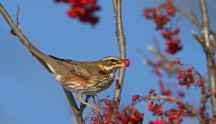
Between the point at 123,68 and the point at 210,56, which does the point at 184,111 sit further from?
the point at 123,68

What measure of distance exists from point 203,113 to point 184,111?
9.3 inches

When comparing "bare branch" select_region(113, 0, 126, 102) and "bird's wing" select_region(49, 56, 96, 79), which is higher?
"bird's wing" select_region(49, 56, 96, 79)

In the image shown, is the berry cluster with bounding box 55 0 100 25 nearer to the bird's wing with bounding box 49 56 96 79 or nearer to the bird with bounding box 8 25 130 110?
the bird with bounding box 8 25 130 110

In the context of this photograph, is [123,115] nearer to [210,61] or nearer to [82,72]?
[210,61]

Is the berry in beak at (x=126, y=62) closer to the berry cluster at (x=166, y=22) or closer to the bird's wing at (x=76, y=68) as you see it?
the bird's wing at (x=76, y=68)

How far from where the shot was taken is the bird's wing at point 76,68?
7.86 meters

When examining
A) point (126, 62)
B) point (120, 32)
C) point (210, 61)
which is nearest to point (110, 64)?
point (126, 62)

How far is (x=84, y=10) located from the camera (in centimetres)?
315

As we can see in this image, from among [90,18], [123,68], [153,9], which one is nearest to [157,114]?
[153,9]

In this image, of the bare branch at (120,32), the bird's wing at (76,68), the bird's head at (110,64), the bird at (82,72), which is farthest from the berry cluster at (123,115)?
the bird's wing at (76,68)

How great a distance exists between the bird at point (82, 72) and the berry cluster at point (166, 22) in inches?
136

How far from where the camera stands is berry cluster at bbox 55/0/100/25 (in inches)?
121

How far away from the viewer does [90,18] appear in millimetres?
3123

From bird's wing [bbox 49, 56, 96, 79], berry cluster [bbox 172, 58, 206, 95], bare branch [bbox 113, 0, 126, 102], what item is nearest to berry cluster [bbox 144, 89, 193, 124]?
berry cluster [bbox 172, 58, 206, 95]
